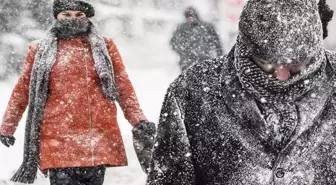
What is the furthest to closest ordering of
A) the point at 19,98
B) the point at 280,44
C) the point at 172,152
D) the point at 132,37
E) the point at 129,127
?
the point at 132,37
the point at 129,127
the point at 19,98
the point at 172,152
the point at 280,44

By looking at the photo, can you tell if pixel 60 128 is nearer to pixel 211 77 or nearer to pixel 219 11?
pixel 211 77

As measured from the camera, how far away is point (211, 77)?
251 centimetres

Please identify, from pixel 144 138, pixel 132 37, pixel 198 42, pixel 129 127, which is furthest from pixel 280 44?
pixel 132 37

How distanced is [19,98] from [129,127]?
6457 millimetres

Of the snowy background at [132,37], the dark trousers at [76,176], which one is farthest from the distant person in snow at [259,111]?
the snowy background at [132,37]

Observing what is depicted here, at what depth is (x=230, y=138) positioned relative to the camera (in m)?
2.44

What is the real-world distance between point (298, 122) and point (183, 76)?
0.43 m

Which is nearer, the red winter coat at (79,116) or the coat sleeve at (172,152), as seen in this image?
the coat sleeve at (172,152)

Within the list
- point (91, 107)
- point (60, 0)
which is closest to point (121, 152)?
point (91, 107)

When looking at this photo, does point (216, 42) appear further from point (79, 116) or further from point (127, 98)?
point (79, 116)

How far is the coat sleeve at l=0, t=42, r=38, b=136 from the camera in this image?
5.15 meters

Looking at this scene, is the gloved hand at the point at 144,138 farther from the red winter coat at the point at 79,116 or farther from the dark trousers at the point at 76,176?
the dark trousers at the point at 76,176

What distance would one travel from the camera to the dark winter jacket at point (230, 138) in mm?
2385

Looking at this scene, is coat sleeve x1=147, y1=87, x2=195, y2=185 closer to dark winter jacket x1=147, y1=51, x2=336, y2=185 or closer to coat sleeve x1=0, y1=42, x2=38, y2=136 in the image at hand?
dark winter jacket x1=147, y1=51, x2=336, y2=185
